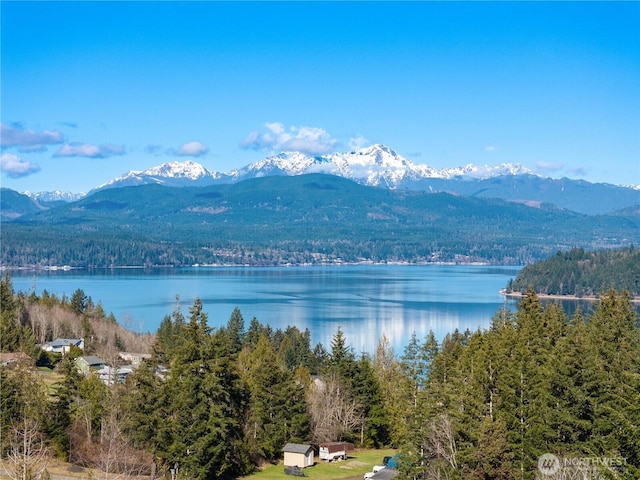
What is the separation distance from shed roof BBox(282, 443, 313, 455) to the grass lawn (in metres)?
0.54

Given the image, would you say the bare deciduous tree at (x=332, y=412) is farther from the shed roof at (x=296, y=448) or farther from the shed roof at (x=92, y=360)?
the shed roof at (x=92, y=360)

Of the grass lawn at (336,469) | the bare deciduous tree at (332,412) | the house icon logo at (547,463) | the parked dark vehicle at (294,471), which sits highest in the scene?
the house icon logo at (547,463)

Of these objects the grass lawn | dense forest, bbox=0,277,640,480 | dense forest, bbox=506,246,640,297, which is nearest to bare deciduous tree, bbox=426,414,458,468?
dense forest, bbox=0,277,640,480

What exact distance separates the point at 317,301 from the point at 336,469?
222ft

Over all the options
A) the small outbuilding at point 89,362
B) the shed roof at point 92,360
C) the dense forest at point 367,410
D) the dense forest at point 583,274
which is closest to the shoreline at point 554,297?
the dense forest at point 583,274

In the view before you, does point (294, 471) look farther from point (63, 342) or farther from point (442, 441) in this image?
point (63, 342)

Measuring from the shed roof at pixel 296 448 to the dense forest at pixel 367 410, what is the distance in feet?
2.52

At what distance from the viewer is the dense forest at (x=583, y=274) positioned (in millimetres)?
99438

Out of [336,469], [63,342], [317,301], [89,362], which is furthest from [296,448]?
[317,301]

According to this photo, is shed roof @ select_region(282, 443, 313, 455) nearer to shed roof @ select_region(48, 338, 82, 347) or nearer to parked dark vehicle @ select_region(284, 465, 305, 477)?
parked dark vehicle @ select_region(284, 465, 305, 477)

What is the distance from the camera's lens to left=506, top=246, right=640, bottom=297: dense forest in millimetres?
99438

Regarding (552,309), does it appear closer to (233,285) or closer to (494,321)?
(494,321)

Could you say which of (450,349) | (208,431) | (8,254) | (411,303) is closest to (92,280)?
(8,254)

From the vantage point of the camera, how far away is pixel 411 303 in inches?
3531
